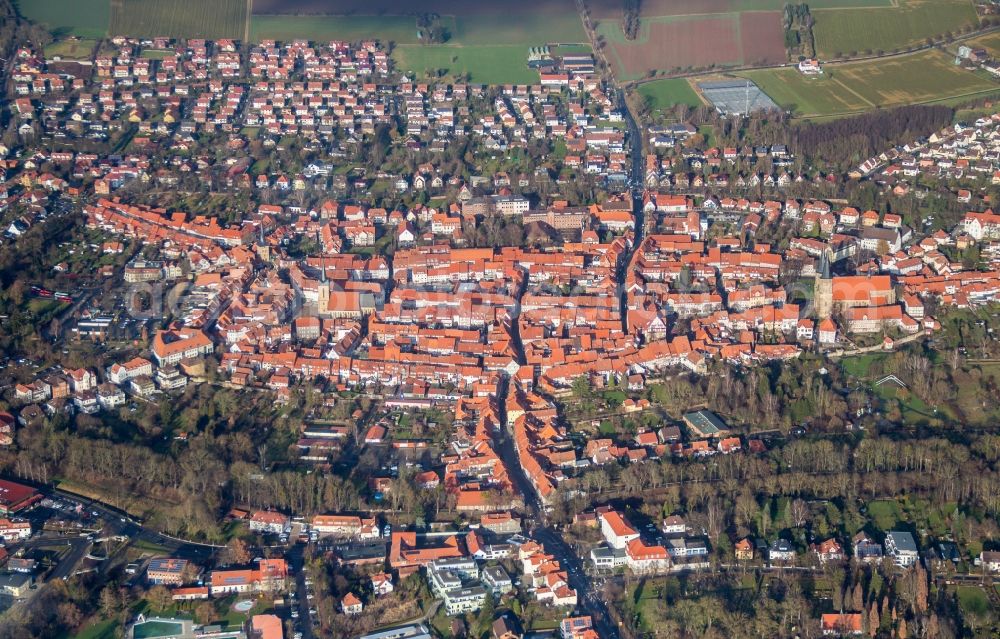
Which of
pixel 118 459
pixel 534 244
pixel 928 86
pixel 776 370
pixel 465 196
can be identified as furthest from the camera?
pixel 928 86

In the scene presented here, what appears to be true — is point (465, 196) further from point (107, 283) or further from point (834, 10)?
point (834, 10)

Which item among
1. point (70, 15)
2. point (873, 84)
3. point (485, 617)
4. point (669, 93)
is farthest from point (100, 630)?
point (70, 15)

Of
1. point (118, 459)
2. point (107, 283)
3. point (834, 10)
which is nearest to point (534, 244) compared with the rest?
point (107, 283)

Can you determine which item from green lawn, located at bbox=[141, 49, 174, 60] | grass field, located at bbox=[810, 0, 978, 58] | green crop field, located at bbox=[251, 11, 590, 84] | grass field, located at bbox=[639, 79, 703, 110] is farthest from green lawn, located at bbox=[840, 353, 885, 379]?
green lawn, located at bbox=[141, 49, 174, 60]

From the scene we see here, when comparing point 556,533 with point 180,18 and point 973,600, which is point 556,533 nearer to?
point 973,600

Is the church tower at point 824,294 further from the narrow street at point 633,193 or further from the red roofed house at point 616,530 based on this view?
the red roofed house at point 616,530

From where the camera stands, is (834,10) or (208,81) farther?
(834,10)

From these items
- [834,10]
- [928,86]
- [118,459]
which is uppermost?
[834,10]
